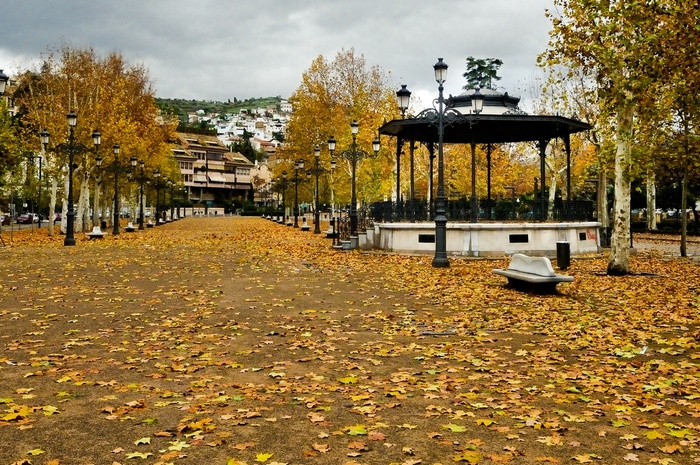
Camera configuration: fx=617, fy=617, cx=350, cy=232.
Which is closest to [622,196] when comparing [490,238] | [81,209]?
[490,238]

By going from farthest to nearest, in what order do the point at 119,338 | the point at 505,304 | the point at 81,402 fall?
1. the point at 505,304
2. the point at 119,338
3. the point at 81,402

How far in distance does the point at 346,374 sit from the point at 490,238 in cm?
1800

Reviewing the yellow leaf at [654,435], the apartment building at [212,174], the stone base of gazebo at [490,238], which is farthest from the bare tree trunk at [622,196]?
the apartment building at [212,174]

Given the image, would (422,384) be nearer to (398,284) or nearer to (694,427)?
(694,427)

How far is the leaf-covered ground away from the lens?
16.4ft

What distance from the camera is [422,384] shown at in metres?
6.82

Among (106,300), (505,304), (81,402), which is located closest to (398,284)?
(505,304)

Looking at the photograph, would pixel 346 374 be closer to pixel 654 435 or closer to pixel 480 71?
pixel 654 435

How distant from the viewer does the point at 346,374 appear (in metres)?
7.24

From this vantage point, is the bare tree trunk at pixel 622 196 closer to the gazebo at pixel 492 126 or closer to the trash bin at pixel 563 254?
the trash bin at pixel 563 254

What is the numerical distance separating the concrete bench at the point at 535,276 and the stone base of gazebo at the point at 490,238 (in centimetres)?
908

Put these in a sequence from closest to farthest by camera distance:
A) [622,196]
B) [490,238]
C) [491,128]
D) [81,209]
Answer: [622,196] < [490,238] < [491,128] < [81,209]

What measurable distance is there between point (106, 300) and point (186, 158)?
395 feet

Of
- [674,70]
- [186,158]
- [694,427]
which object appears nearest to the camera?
[694,427]
